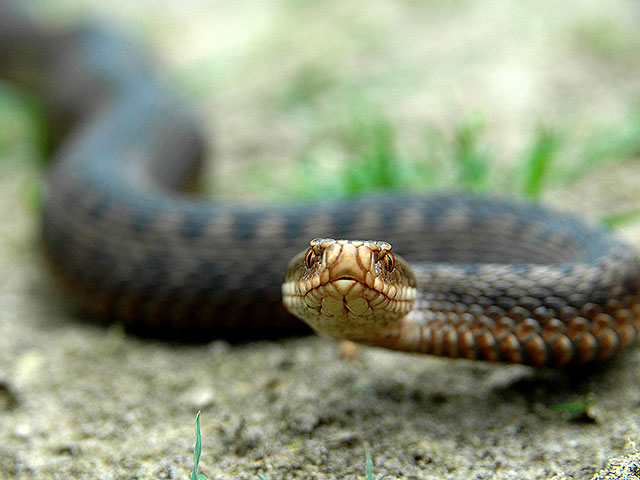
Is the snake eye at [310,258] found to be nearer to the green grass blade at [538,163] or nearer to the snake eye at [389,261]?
the snake eye at [389,261]

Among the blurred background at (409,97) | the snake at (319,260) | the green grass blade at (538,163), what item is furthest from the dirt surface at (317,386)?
the green grass blade at (538,163)

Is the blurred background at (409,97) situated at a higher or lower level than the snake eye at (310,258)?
higher

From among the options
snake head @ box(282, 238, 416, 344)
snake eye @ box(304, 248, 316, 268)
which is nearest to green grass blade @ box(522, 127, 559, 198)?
snake head @ box(282, 238, 416, 344)

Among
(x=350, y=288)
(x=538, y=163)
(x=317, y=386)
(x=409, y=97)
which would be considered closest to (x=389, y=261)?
(x=350, y=288)

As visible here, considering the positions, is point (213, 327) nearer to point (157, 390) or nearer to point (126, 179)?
point (157, 390)

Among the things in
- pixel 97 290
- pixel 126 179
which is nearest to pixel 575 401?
pixel 97 290

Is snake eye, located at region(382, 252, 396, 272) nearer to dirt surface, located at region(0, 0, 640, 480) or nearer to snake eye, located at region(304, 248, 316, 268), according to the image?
snake eye, located at region(304, 248, 316, 268)
